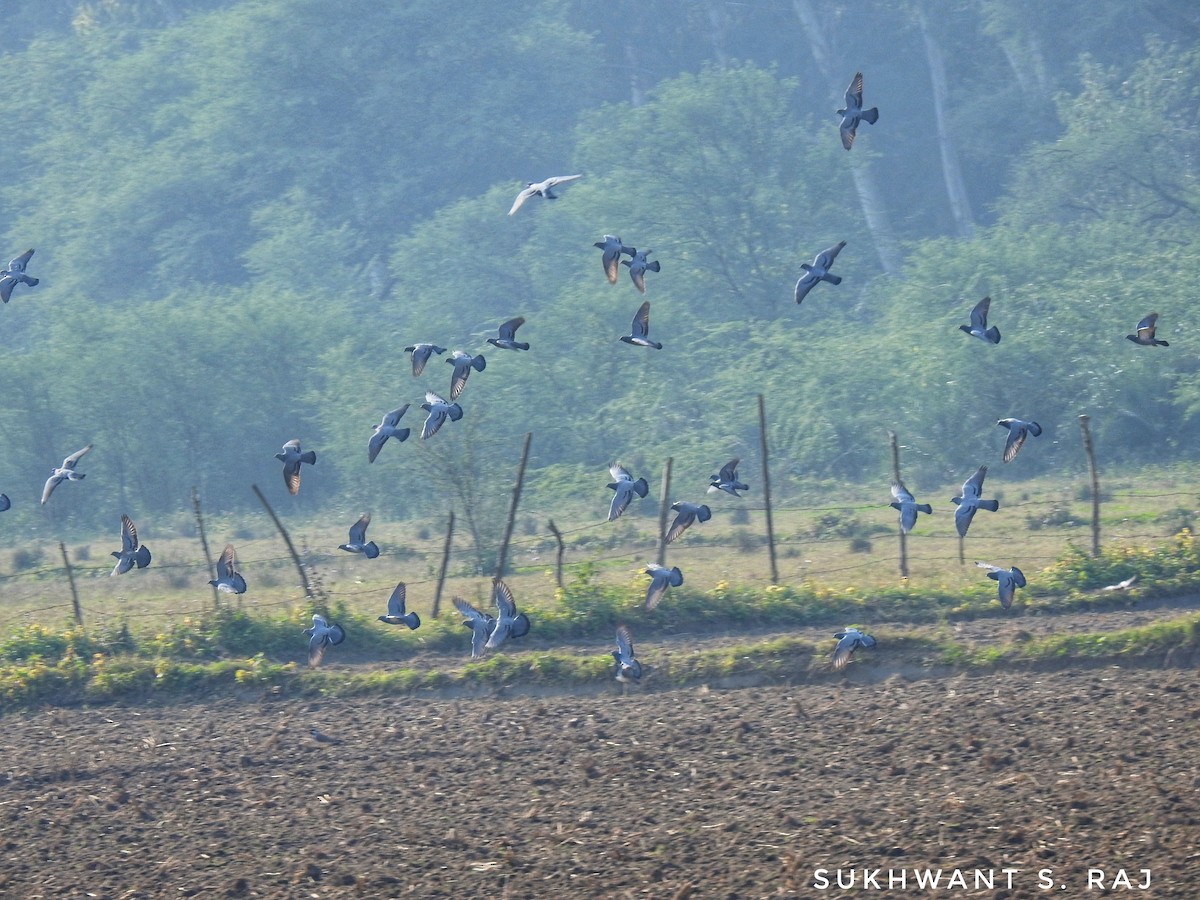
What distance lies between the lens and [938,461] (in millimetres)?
36219

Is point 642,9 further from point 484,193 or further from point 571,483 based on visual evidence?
point 571,483

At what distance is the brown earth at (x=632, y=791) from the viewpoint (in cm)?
1050

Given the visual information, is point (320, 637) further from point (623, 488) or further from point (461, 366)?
point (623, 488)

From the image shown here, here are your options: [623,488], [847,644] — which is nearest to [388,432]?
[623,488]

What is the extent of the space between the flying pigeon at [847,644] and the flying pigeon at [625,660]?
197 centimetres

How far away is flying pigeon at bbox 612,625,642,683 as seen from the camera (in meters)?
14.8

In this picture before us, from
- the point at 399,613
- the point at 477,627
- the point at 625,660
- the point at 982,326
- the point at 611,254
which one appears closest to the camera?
the point at 625,660

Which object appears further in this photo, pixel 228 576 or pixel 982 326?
pixel 228 576

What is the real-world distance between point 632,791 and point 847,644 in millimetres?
3693

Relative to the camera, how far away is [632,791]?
12.7m

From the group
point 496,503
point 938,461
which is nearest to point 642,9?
point 938,461

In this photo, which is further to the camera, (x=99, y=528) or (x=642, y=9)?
(x=642, y=9)

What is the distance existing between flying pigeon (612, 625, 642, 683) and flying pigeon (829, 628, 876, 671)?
1965 mm

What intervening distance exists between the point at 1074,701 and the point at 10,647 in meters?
12.0
